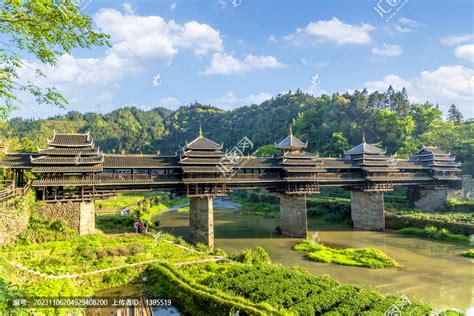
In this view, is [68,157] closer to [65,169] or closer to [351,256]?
[65,169]

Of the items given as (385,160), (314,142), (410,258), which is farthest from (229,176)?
(314,142)

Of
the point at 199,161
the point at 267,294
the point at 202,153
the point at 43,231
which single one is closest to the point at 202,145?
the point at 202,153

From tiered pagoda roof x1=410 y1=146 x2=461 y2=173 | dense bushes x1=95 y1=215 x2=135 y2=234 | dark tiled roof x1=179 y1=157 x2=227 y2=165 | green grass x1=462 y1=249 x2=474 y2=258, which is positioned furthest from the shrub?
tiered pagoda roof x1=410 y1=146 x2=461 y2=173

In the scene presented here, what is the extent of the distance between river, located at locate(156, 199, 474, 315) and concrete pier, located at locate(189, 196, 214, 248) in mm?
2466

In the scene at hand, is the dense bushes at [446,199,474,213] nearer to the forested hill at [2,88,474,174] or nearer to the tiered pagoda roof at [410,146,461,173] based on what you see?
the tiered pagoda roof at [410,146,461,173]

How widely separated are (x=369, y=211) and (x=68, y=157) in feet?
110

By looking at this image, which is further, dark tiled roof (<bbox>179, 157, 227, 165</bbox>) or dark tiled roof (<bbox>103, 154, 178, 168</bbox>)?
dark tiled roof (<bbox>179, 157, 227, 165</bbox>)

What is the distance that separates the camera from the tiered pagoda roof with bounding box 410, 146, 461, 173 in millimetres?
40406

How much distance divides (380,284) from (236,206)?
1543 inches

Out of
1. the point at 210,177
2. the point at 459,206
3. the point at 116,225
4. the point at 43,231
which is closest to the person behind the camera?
the point at 43,231

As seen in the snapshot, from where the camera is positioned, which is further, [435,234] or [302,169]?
[302,169]

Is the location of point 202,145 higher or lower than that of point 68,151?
higher

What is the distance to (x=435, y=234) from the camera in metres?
31.1

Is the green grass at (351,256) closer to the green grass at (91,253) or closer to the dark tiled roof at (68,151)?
the green grass at (91,253)
